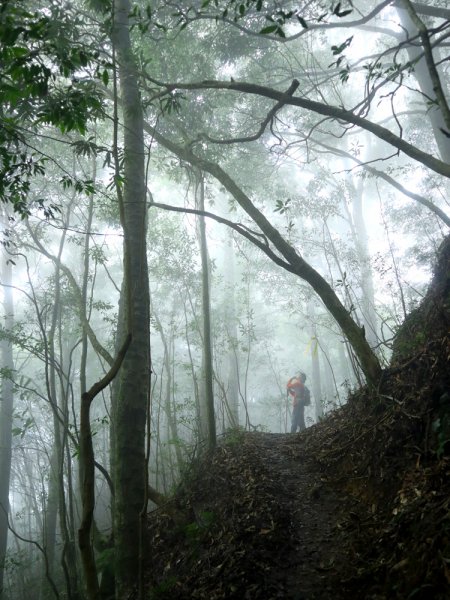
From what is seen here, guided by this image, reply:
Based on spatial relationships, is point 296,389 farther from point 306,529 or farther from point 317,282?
point 306,529

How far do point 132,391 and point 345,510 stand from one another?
252 centimetres

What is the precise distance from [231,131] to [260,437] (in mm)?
8900

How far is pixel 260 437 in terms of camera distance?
26.2 feet

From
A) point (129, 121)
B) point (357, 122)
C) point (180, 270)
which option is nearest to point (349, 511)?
point (357, 122)

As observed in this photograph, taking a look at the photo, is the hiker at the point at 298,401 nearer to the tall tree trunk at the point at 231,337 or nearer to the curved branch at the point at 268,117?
the tall tree trunk at the point at 231,337

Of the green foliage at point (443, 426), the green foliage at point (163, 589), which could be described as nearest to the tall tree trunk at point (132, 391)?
the green foliage at point (163, 589)

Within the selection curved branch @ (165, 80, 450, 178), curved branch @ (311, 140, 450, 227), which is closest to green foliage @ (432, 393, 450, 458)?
curved branch @ (165, 80, 450, 178)

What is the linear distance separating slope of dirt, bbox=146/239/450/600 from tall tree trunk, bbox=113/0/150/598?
0.47 meters

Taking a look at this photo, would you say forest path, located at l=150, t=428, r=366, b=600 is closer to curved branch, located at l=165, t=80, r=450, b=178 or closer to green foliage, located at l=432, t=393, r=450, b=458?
green foliage, located at l=432, t=393, r=450, b=458

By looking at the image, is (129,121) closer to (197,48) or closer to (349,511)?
(349,511)

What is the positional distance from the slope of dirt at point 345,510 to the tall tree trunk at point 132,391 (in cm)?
47

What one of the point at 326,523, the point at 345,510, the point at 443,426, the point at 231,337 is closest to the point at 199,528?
the point at 326,523

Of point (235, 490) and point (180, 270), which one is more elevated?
point (180, 270)

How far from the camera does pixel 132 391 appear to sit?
4152mm
